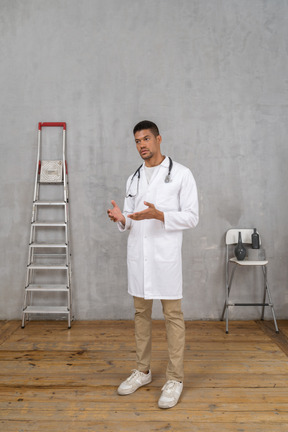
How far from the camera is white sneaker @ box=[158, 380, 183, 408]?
6.91 feet

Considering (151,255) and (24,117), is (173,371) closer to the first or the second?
(151,255)

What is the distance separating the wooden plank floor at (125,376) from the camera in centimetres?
199

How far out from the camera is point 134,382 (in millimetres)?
2330

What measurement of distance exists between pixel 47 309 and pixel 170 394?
1.86m

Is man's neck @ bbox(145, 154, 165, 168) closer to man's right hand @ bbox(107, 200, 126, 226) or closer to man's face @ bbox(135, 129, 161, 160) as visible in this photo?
man's face @ bbox(135, 129, 161, 160)

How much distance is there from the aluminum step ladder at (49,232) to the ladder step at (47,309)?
135mm

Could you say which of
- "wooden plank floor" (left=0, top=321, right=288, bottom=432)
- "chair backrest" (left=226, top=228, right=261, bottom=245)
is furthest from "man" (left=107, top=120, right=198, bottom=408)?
"chair backrest" (left=226, top=228, right=261, bottom=245)

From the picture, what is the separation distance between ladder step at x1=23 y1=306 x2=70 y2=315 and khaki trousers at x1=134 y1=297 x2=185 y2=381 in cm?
140

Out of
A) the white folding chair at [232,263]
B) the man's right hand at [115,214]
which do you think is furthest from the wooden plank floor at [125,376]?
the man's right hand at [115,214]

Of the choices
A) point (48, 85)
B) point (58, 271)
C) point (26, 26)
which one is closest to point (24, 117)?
point (48, 85)

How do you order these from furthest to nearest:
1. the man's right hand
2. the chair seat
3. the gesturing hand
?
the chair seat → the man's right hand → the gesturing hand

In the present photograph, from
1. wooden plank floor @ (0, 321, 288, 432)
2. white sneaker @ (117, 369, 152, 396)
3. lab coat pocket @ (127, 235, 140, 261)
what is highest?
lab coat pocket @ (127, 235, 140, 261)

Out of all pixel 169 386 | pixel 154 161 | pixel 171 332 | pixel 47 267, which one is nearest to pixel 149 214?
pixel 154 161

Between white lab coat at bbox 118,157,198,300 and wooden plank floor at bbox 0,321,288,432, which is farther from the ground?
white lab coat at bbox 118,157,198,300
